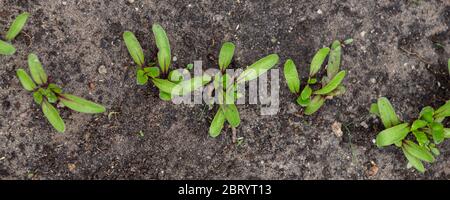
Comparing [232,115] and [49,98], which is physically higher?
[49,98]

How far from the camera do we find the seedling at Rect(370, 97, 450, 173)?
2506 millimetres

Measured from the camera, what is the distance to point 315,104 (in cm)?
255

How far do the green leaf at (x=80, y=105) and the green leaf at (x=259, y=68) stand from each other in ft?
2.40

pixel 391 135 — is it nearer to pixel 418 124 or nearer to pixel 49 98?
pixel 418 124

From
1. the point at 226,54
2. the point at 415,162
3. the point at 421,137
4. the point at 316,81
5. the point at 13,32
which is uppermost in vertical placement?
the point at 13,32

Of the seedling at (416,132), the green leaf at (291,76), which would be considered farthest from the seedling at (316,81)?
the seedling at (416,132)

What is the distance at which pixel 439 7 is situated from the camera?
263 cm

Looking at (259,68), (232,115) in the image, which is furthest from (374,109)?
(232,115)

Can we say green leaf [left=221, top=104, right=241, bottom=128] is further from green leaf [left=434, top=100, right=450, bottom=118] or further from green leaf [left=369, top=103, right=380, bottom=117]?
green leaf [left=434, top=100, right=450, bottom=118]

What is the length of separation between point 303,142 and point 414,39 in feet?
2.67

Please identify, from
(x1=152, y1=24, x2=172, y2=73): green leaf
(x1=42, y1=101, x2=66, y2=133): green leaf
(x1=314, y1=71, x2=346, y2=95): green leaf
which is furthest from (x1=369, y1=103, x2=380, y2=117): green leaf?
(x1=42, y1=101, x2=66, y2=133): green leaf

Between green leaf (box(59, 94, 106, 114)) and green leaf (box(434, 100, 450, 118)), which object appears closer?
green leaf (box(59, 94, 106, 114))

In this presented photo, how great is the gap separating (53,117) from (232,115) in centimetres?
89
